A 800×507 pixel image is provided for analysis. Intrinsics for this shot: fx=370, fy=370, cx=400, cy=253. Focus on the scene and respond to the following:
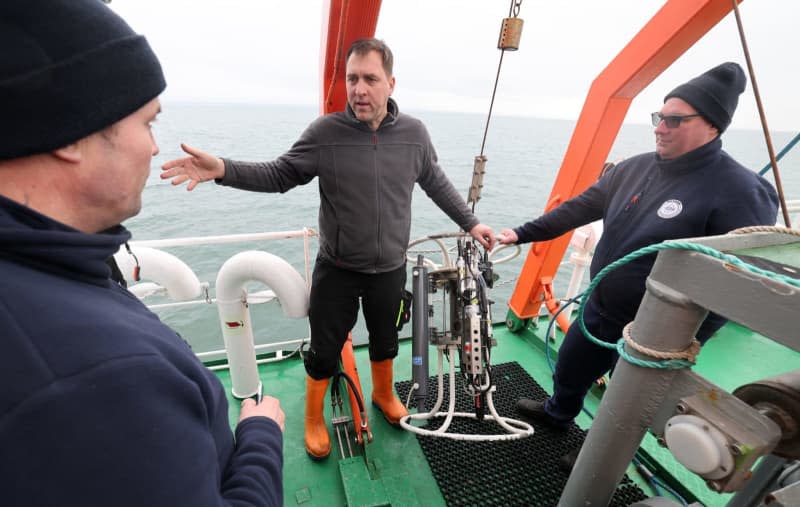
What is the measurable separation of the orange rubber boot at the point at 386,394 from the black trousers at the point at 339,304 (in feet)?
0.95

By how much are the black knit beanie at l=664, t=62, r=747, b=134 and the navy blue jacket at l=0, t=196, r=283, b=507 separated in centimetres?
199

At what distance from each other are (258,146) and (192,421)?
875 inches

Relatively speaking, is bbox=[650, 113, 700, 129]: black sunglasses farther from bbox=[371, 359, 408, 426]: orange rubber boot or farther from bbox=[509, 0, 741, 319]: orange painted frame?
bbox=[371, 359, 408, 426]: orange rubber boot

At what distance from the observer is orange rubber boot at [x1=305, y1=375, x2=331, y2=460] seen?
2043mm

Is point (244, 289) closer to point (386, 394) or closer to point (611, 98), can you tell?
point (386, 394)

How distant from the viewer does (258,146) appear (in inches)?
808

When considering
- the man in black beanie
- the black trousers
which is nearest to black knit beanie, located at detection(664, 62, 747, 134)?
the black trousers

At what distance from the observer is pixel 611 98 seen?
217 centimetres

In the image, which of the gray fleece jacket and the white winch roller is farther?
the white winch roller

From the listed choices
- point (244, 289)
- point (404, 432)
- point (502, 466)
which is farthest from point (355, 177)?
point (502, 466)

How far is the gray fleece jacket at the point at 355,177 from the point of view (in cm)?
174

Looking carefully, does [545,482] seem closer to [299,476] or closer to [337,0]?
[299,476]

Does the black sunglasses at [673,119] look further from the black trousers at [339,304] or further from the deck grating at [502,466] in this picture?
the deck grating at [502,466]

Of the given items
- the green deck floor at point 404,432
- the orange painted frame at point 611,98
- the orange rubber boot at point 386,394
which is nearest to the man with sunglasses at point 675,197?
the orange painted frame at point 611,98
